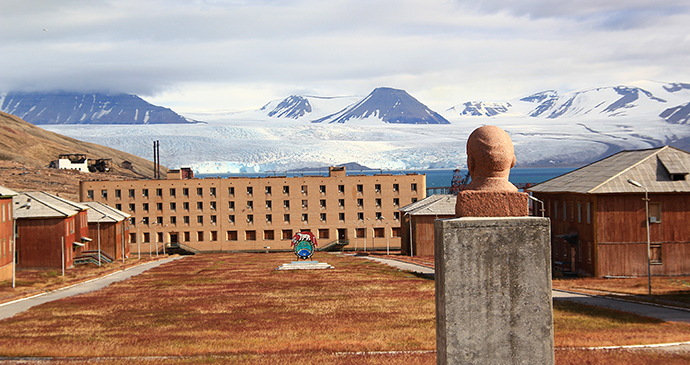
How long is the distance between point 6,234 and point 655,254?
5514 cm

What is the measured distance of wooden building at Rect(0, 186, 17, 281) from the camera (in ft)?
178

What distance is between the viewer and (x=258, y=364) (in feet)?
66.4

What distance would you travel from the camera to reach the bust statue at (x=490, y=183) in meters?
13.6

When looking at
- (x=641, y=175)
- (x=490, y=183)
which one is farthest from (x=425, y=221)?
(x=490, y=183)

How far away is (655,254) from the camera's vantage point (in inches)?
2052

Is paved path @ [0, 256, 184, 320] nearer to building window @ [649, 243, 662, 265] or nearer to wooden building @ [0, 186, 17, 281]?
wooden building @ [0, 186, 17, 281]

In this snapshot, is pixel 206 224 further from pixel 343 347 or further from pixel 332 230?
pixel 343 347

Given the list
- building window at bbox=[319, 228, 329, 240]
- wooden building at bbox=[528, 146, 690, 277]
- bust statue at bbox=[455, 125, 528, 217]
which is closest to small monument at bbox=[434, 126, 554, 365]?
bust statue at bbox=[455, 125, 528, 217]

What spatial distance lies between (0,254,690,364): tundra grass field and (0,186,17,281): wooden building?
16.8 metres

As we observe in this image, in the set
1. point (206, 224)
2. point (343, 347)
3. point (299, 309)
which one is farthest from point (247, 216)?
A: point (343, 347)

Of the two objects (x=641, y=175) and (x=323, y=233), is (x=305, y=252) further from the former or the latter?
(x=323, y=233)

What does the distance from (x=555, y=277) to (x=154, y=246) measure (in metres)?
78.1

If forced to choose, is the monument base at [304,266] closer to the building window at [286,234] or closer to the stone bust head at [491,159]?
the building window at [286,234]

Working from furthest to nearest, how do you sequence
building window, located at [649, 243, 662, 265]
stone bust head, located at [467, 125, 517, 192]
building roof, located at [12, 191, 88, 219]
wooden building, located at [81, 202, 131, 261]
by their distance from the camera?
Answer: wooden building, located at [81, 202, 131, 261], building roof, located at [12, 191, 88, 219], building window, located at [649, 243, 662, 265], stone bust head, located at [467, 125, 517, 192]
